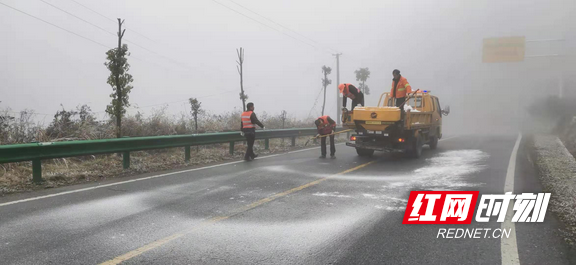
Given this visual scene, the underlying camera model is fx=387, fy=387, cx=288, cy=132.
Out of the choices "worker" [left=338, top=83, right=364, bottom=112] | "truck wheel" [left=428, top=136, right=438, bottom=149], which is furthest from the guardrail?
"truck wheel" [left=428, top=136, right=438, bottom=149]

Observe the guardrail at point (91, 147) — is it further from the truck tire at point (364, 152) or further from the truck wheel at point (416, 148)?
the truck wheel at point (416, 148)

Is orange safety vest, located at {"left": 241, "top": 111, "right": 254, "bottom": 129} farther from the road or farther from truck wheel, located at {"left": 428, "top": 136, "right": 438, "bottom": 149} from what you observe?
truck wheel, located at {"left": 428, "top": 136, "right": 438, "bottom": 149}

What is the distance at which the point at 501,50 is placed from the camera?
3041 centimetres

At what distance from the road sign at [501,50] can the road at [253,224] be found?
25778 millimetres

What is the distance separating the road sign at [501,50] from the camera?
99.0ft

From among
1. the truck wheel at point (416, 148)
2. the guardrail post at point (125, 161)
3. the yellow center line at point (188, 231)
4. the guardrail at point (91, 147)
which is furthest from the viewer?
the truck wheel at point (416, 148)

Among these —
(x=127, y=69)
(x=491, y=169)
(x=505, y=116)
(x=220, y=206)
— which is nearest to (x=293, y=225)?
(x=220, y=206)

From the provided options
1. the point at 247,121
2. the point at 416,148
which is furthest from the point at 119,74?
the point at 416,148

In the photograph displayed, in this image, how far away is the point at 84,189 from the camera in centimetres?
661

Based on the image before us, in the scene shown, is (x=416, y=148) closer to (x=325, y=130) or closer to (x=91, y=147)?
(x=325, y=130)

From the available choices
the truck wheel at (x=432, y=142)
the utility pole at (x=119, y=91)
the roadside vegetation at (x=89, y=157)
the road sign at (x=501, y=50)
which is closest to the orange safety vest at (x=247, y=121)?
the roadside vegetation at (x=89, y=157)

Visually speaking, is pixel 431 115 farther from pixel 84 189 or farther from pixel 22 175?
pixel 22 175

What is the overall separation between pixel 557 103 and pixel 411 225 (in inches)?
1376

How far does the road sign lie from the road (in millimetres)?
25778
